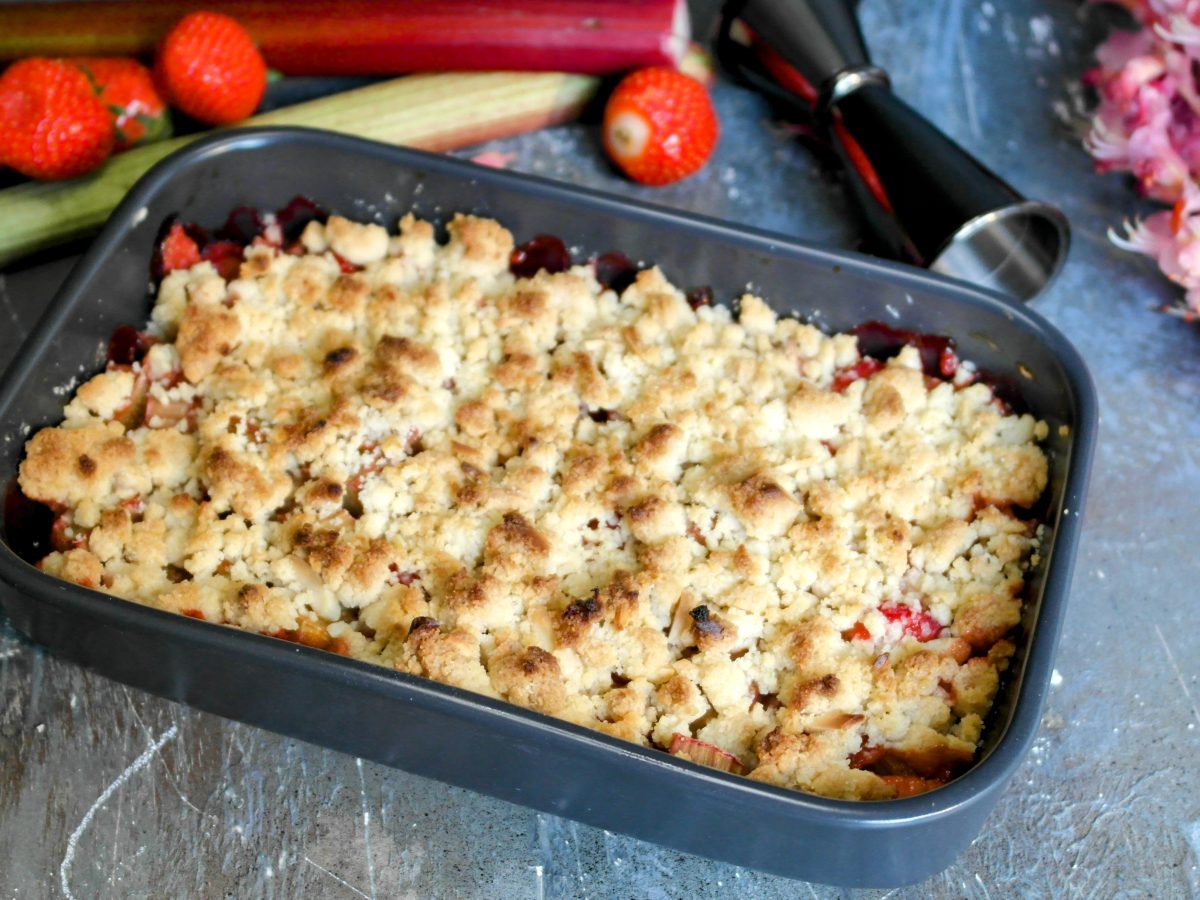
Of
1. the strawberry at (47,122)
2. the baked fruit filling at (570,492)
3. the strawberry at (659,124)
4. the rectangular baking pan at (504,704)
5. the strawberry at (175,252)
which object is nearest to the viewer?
the rectangular baking pan at (504,704)

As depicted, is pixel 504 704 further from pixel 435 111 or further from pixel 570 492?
pixel 435 111

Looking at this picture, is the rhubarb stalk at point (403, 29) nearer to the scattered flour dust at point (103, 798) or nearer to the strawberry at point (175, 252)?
the strawberry at point (175, 252)

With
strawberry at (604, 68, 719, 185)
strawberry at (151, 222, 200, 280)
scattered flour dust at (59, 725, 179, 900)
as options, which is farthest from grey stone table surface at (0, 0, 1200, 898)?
strawberry at (604, 68, 719, 185)

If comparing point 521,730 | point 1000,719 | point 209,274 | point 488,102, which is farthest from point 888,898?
A: point 488,102

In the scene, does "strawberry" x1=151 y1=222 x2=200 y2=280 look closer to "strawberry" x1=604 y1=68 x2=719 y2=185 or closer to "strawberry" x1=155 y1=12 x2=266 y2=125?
"strawberry" x1=155 y1=12 x2=266 y2=125

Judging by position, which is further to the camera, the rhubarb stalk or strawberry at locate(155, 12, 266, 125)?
Result: the rhubarb stalk

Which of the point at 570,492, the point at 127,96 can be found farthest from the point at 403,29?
the point at 570,492

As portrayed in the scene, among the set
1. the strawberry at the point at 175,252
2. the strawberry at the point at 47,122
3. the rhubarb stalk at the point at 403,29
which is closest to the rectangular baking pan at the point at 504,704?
the strawberry at the point at 175,252
